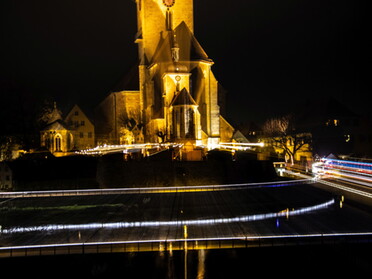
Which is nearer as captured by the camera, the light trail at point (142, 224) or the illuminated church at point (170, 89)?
the light trail at point (142, 224)

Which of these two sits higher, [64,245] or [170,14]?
[170,14]

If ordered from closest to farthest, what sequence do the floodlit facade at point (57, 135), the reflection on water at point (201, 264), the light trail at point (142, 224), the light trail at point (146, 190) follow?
the reflection on water at point (201, 264)
the light trail at point (142, 224)
the light trail at point (146, 190)
the floodlit facade at point (57, 135)

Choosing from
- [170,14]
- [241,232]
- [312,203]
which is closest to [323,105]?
[170,14]

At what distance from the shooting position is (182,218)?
20.3m

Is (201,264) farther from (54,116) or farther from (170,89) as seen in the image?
(54,116)

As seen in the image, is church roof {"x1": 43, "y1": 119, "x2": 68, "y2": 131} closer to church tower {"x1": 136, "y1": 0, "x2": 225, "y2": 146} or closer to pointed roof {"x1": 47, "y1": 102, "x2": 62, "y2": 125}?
pointed roof {"x1": 47, "y1": 102, "x2": 62, "y2": 125}

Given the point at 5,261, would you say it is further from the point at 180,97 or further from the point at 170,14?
the point at 170,14

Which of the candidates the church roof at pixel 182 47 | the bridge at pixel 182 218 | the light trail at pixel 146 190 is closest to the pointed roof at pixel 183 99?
the church roof at pixel 182 47

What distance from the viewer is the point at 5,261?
1540 centimetres

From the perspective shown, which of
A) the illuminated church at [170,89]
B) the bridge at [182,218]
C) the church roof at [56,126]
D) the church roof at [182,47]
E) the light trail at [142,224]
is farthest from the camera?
the church roof at [182,47]

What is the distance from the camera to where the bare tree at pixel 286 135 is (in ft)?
191

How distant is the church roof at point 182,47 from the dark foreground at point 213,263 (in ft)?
129

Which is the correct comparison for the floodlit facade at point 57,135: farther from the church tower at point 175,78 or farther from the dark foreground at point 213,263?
the dark foreground at point 213,263

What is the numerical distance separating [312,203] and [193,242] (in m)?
8.76
